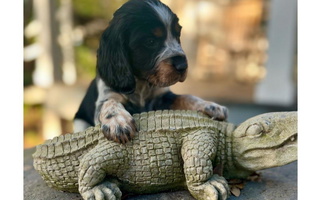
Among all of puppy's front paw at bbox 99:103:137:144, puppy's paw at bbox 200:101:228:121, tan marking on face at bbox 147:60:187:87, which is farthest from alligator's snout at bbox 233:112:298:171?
puppy's front paw at bbox 99:103:137:144

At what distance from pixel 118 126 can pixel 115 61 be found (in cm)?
36

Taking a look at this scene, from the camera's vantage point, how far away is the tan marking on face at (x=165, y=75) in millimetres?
1936

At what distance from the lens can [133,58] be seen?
6.52 feet

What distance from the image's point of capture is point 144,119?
2.01 meters

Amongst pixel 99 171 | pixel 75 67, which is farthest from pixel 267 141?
pixel 75 67

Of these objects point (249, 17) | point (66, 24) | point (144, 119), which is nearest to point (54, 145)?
point (144, 119)

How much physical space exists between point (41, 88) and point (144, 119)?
5189 mm

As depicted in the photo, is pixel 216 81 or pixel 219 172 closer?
pixel 219 172

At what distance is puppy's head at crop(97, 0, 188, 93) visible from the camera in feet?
6.31

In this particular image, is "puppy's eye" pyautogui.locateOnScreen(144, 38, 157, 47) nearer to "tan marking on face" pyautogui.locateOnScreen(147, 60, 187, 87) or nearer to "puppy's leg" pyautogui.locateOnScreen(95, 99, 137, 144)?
"tan marking on face" pyautogui.locateOnScreen(147, 60, 187, 87)

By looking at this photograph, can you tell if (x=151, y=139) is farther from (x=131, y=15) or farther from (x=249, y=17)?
(x=249, y=17)

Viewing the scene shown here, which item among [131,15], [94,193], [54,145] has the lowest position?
[94,193]

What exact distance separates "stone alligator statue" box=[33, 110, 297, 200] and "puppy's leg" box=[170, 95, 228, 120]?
0.10 m

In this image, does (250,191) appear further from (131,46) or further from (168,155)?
(131,46)
